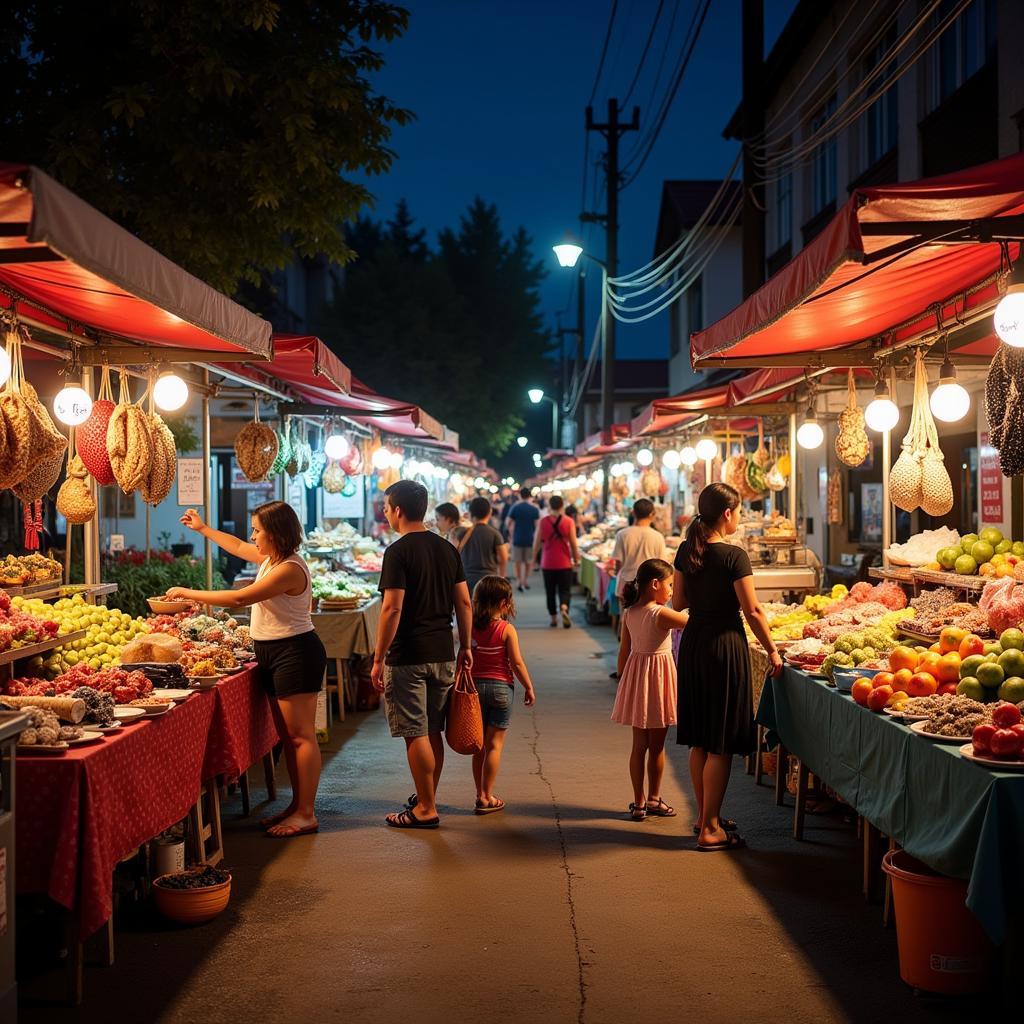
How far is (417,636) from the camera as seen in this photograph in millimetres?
7430

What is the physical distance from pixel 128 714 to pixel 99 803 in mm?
784

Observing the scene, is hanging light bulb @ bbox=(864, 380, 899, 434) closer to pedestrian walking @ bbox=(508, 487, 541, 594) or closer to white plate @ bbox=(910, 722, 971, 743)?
white plate @ bbox=(910, 722, 971, 743)

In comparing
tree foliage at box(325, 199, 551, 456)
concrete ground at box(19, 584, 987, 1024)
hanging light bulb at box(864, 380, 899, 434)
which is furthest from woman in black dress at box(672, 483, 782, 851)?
tree foliage at box(325, 199, 551, 456)

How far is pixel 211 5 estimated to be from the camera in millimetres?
11219

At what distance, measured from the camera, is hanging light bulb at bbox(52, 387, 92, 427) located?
303 inches

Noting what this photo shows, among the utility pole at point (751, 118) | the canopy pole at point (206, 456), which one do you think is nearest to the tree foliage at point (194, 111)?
the canopy pole at point (206, 456)

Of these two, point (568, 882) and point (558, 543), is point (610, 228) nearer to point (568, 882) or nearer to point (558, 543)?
point (558, 543)

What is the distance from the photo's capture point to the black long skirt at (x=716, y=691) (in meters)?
6.95

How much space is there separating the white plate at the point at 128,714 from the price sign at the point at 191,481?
4.75 m

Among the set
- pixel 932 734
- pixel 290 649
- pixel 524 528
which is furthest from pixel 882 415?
pixel 524 528

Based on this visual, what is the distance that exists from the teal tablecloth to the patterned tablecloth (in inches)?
136

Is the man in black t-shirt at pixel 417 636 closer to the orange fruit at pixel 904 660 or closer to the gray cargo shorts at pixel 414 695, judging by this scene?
the gray cargo shorts at pixel 414 695

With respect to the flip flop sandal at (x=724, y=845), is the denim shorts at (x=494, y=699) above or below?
above

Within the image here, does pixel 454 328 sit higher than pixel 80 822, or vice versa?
pixel 454 328
